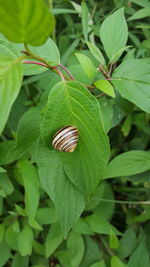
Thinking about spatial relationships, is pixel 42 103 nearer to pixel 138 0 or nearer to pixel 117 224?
pixel 138 0

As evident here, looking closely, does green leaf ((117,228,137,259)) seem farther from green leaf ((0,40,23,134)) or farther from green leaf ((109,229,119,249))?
green leaf ((0,40,23,134))

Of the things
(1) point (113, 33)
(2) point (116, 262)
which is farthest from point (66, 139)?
(2) point (116, 262)

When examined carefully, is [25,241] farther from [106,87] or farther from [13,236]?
[106,87]

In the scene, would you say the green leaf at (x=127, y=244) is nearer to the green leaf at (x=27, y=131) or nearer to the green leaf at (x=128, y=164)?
the green leaf at (x=128, y=164)

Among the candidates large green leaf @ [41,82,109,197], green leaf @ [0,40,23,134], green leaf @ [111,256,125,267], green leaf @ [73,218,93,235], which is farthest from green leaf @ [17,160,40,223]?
green leaf @ [0,40,23,134]

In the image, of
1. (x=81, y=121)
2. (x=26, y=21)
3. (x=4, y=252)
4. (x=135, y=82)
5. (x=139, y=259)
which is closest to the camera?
(x=26, y=21)

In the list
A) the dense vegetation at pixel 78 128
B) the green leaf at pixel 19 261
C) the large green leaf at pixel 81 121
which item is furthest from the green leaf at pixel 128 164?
the green leaf at pixel 19 261

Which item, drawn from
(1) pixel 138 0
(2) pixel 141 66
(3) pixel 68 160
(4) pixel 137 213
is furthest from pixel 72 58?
(4) pixel 137 213
